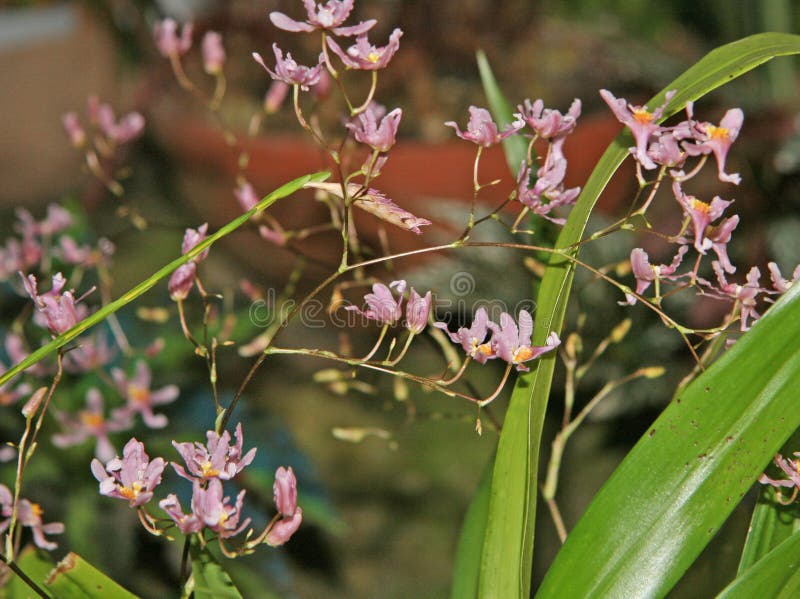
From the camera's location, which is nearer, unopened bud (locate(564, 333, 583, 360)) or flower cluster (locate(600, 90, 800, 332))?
flower cluster (locate(600, 90, 800, 332))

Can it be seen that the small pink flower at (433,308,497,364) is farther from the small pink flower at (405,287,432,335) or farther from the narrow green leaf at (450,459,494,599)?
the narrow green leaf at (450,459,494,599)

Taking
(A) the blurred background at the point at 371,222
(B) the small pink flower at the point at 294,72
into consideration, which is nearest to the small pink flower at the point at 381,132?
(B) the small pink flower at the point at 294,72

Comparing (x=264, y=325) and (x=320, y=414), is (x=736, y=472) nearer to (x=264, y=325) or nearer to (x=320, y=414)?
(x=264, y=325)

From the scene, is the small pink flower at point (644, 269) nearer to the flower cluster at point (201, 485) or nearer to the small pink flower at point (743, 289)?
the small pink flower at point (743, 289)

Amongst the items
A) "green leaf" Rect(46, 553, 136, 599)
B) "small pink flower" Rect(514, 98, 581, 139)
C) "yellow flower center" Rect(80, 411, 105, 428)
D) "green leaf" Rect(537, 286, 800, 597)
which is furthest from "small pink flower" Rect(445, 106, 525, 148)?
"yellow flower center" Rect(80, 411, 105, 428)

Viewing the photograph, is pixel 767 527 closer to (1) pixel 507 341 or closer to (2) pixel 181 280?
(1) pixel 507 341

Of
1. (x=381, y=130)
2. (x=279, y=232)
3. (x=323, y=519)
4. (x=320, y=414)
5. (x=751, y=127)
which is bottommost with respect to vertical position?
(x=320, y=414)

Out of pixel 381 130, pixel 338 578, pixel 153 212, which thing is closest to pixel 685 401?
pixel 381 130
